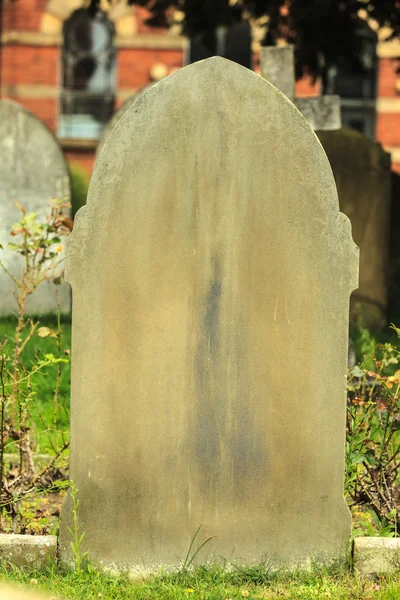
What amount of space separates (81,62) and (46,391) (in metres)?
11.8

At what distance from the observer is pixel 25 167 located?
8.38 metres

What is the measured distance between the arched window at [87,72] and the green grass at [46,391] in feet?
30.7

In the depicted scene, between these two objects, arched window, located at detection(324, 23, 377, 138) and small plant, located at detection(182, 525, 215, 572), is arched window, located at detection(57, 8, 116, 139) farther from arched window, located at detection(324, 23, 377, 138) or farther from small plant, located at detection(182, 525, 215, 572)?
small plant, located at detection(182, 525, 215, 572)

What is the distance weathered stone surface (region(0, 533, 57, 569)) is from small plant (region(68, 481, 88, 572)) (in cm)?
8

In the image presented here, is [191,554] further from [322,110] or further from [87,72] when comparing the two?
[87,72]

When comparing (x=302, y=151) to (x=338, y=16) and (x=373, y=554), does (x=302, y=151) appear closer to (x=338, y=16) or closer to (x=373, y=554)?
(x=373, y=554)

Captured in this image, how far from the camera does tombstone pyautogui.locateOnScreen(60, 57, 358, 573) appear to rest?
3266 millimetres

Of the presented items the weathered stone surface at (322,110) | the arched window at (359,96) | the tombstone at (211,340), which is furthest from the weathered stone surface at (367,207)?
the arched window at (359,96)

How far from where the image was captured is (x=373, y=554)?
10.4 ft

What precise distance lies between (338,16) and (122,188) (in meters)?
6.62

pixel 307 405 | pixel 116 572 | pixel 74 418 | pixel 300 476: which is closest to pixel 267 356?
pixel 307 405

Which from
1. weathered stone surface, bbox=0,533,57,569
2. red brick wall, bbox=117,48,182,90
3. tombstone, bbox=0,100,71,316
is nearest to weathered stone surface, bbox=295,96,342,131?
tombstone, bbox=0,100,71,316

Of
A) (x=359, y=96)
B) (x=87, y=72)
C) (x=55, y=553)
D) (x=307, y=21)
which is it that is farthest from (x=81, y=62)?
(x=55, y=553)

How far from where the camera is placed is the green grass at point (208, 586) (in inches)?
119
